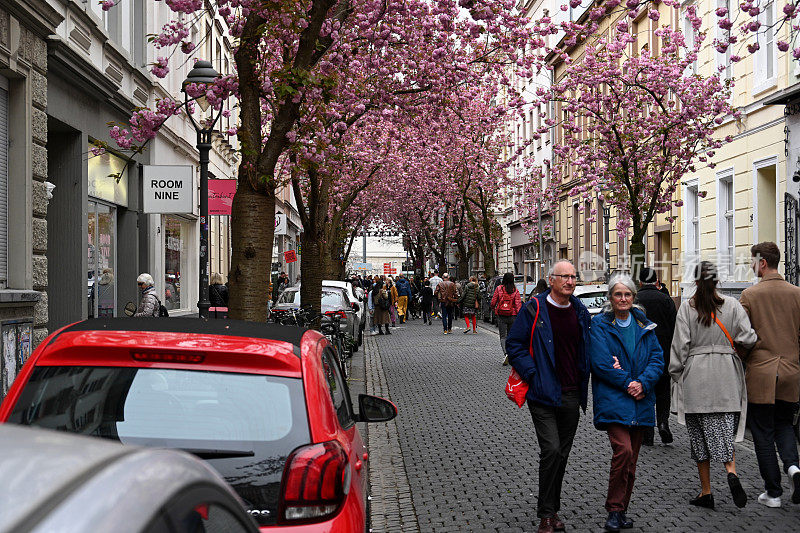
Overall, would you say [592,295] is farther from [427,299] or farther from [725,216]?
[427,299]

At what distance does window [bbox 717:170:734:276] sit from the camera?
2472 cm

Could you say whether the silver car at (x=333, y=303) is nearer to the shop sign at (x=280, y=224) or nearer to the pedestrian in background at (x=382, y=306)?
the shop sign at (x=280, y=224)

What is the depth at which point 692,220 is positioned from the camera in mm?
28172

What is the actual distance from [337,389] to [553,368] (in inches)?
96.6

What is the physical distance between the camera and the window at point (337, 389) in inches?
176

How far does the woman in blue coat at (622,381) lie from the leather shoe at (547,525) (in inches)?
14.9

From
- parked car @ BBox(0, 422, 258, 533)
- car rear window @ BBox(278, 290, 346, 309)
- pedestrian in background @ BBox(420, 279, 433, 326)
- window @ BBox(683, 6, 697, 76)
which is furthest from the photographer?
pedestrian in background @ BBox(420, 279, 433, 326)

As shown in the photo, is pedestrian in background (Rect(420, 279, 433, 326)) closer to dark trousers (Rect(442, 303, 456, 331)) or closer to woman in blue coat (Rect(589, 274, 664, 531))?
dark trousers (Rect(442, 303, 456, 331))

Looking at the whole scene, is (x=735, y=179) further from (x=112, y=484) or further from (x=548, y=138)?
(x=548, y=138)

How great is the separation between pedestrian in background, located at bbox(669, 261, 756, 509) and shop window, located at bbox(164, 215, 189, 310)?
1645cm

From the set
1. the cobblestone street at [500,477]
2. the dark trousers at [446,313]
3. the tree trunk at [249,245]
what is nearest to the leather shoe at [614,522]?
the cobblestone street at [500,477]

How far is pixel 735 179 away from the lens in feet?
79.5

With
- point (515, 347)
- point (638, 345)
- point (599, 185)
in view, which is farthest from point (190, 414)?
point (599, 185)

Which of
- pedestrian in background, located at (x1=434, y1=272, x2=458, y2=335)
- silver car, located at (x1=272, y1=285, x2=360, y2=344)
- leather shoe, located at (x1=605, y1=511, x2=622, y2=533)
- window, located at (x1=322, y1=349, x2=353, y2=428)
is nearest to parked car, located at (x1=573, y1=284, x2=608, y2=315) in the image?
silver car, located at (x1=272, y1=285, x2=360, y2=344)
